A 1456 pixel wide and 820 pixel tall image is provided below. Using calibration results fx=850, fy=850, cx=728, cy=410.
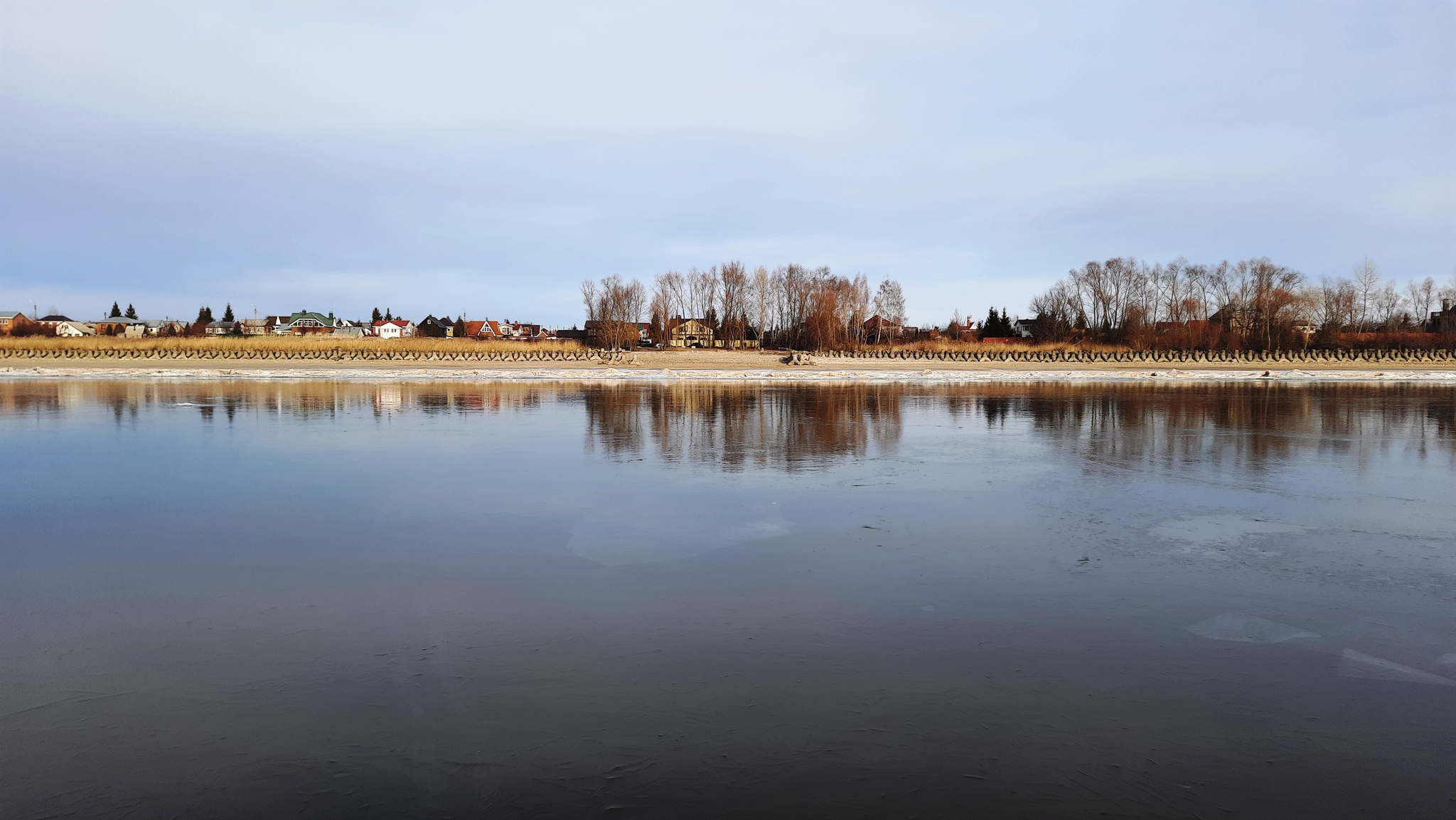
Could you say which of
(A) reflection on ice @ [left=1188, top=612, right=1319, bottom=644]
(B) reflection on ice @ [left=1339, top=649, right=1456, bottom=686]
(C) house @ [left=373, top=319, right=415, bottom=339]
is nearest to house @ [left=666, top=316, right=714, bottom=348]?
(C) house @ [left=373, top=319, right=415, bottom=339]

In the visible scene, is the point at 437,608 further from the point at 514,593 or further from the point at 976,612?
the point at 976,612

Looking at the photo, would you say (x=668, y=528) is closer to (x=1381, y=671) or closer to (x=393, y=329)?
(x=1381, y=671)

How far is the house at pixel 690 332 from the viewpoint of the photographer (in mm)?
87438

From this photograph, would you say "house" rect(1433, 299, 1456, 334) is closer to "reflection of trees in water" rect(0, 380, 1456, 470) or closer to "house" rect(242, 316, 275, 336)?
"reflection of trees in water" rect(0, 380, 1456, 470)

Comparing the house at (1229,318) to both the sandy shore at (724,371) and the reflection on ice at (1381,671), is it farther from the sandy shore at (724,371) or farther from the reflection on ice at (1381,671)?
the reflection on ice at (1381,671)

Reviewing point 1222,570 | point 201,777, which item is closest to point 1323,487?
point 1222,570

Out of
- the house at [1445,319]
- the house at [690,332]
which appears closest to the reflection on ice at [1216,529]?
the house at [690,332]

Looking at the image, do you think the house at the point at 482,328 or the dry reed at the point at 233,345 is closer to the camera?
the dry reed at the point at 233,345

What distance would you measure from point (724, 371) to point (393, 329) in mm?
97435

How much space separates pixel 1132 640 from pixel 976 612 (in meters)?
0.88

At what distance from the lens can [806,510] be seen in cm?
829

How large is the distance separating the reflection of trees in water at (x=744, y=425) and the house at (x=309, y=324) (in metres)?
109

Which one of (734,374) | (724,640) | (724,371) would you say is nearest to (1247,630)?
(724,640)

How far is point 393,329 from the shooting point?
4921 inches
